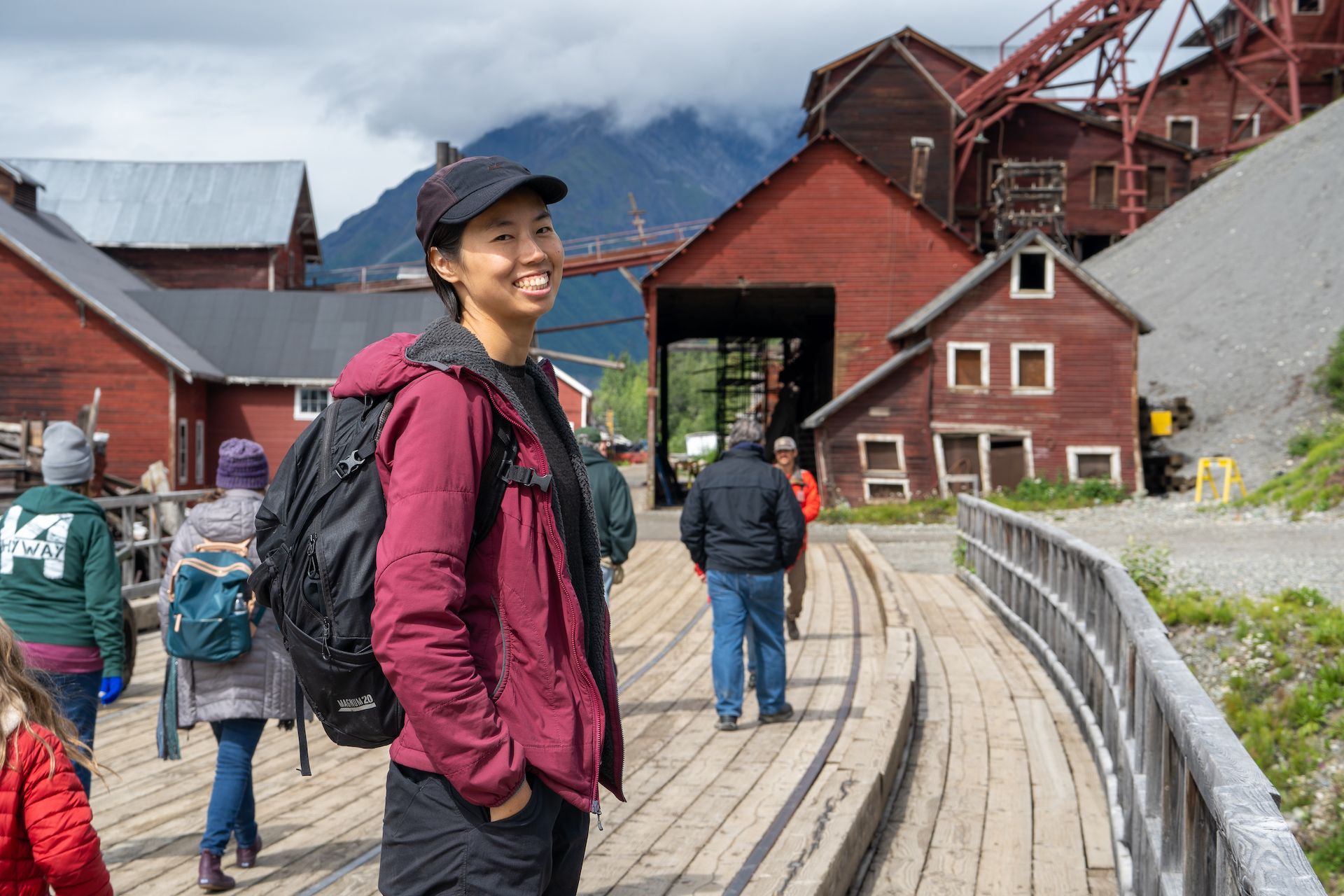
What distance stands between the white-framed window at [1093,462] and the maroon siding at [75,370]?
70.2 feet

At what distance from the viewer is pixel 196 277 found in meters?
42.2

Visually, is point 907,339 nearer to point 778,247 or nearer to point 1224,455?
point 778,247

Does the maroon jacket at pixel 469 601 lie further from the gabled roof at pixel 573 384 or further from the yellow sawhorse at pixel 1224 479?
the gabled roof at pixel 573 384

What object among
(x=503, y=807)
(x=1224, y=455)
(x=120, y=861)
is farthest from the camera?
(x=1224, y=455)

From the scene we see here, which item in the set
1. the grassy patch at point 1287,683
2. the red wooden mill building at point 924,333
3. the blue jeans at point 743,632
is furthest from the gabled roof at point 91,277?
the blue jeans at point 743,632

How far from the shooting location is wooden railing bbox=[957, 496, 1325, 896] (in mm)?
2658

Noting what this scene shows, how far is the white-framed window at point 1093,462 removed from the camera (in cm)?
2934

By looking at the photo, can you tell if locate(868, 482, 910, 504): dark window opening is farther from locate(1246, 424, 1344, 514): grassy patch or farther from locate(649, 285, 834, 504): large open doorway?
locate(1246, 424, 1344, 514): grassy patch

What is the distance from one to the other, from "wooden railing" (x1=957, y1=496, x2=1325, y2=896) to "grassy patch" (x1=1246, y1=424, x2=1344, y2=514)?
10.5m

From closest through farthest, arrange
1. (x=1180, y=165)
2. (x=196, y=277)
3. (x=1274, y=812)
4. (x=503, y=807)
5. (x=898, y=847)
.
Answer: (x=503, y=807), (x=1274, y=812), (x=898, y=847), (x=196, y=277), (x=1180, y=165)

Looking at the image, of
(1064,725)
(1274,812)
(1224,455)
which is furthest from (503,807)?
(1224,455)

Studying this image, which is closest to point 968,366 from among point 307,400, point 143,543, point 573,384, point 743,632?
point 307,400

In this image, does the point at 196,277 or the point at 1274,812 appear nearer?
the point at 1274,812

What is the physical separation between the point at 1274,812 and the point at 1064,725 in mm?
5794
